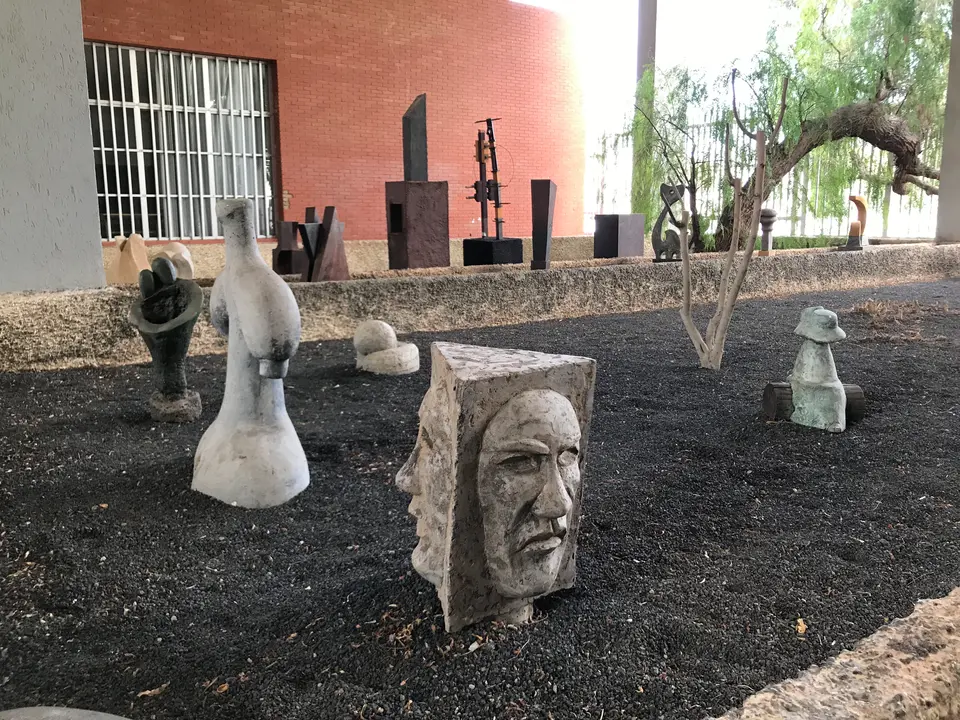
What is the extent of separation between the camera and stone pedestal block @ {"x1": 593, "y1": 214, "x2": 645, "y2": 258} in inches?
Result: 313

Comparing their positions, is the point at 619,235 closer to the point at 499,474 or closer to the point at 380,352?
the point at 380,352

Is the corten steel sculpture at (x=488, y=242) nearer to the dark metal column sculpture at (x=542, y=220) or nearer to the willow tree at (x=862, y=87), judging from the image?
the dark metal column sculpture at (x=542, y=220)

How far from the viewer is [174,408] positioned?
2.73 meters

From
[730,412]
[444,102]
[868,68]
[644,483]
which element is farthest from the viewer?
[444,102]

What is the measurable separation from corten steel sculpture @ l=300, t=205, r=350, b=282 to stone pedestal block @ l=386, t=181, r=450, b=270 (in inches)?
32.7

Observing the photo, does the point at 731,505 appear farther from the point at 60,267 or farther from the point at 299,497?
the point at 60,267

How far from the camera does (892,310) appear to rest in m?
5.22

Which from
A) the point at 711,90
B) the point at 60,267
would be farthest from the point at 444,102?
the point at 60,267

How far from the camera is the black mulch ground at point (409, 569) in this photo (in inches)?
49.7

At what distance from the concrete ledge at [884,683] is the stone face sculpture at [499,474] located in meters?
0.42

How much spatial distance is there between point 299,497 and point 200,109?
8.84 meters

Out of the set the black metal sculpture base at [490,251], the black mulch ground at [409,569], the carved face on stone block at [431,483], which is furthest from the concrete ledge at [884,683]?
the black metal sculpture base at [490,251]

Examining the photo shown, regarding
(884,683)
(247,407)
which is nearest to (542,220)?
(247,407)

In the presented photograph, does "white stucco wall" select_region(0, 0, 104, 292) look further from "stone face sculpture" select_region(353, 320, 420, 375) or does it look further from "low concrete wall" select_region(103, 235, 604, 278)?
"low concrete wall" select_region(103, 235, 604, 278)
